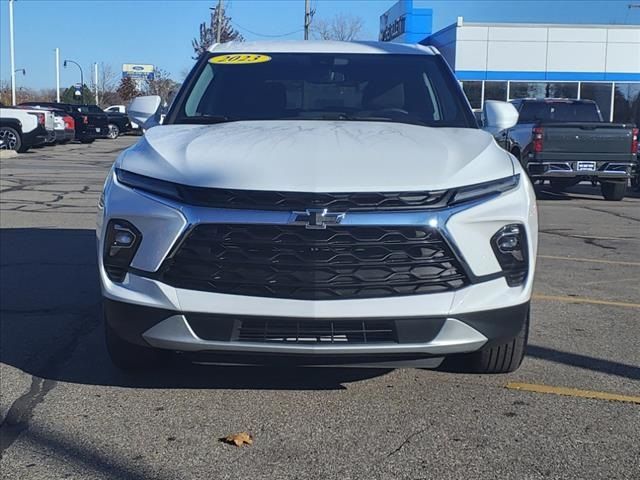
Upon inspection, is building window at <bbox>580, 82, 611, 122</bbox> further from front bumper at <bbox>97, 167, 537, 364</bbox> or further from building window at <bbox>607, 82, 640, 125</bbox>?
front bumper at <bbox>97, 167, 537, 364</bbox>

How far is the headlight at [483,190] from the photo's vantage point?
12.3 feet

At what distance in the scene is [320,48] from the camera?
5.86m

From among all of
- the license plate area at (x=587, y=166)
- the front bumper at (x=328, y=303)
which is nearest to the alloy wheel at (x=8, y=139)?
the license plate area at (x=587, y=166)

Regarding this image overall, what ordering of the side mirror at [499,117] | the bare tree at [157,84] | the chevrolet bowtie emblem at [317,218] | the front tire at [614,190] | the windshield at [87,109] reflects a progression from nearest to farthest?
the chevrolet bowtie emblem at [317,218]
the side mirror at [499,117]
the front tire at [614,190]
the windshield at [87,109]
the bare tree at [157,84]

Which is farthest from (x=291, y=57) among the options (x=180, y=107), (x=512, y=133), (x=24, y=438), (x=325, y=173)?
(x=512, y=133)

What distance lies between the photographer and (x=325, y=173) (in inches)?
148

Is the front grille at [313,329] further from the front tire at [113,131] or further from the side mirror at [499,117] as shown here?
the front tire at [113,131]

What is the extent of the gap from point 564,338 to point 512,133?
10861 millimetres

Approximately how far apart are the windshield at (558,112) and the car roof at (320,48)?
1212 cm

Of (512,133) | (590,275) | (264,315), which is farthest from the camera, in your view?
(512,133)

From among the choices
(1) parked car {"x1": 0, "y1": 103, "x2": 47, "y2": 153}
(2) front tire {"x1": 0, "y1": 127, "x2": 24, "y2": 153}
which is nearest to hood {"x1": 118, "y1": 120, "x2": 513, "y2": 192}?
(1) parked car {"x1": 0, "y1": 103, "x2": 47, "y2": 153}

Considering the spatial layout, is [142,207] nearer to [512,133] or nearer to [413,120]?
[413,120]

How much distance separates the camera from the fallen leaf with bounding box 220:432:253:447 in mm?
3762

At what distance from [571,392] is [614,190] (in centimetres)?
1189
